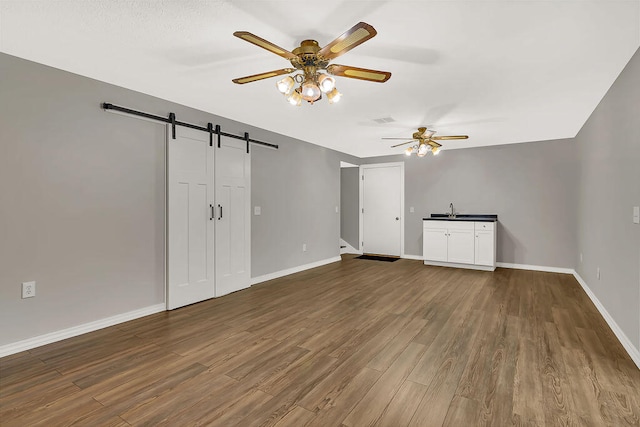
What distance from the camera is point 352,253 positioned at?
7660 mm

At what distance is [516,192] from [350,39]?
536cm

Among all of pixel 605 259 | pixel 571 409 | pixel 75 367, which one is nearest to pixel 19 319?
pixel 75 367

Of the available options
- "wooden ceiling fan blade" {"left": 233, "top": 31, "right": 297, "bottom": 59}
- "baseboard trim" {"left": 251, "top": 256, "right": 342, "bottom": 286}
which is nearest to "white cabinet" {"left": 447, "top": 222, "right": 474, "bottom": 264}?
"baseboard trim" {"left": 251, "top": 256, "right": 342, "bottom": 286}

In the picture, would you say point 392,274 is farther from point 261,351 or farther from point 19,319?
point 19,319

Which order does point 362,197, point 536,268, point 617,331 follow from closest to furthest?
point 617,331
point 536,268
point 362,197

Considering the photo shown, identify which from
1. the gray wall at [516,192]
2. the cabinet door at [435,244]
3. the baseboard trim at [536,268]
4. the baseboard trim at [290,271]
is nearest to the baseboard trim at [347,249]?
the baseboard trim at [290,271]

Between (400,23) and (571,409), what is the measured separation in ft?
8.34

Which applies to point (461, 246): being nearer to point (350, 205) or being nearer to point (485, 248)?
point (485, 248)

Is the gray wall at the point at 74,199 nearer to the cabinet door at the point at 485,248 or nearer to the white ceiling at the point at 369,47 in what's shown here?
the white ceiling at the point at 369,47

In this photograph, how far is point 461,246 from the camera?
5.77 metres

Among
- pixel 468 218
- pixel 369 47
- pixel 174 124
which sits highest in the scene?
pixel 369 47

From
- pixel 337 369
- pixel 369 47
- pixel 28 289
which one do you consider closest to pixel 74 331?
pixel 28 289

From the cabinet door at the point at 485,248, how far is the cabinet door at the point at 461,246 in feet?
0.32

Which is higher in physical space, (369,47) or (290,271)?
(369,47)
